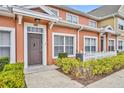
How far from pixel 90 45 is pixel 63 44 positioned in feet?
13.7

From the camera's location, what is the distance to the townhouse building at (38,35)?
298 inches

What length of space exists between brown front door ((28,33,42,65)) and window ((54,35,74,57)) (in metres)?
1.46

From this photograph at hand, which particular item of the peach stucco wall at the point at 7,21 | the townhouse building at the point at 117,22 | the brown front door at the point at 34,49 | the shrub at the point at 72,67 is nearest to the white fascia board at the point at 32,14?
the peach stucco wall at the point at 7,21

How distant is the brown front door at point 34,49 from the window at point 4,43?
4.86ft

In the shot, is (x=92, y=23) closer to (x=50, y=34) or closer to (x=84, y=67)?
(x=50, y=34)

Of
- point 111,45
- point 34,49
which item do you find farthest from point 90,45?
point 34,49

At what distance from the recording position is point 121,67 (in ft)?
30.9

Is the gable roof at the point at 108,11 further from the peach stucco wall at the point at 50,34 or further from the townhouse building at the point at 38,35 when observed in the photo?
Result: the peach stucco wall at the point at 50,34

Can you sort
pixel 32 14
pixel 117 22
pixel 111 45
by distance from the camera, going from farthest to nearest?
pixel 117 22 < pixel 111 45 < pixel 32 14

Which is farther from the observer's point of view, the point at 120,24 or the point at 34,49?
the point at 120,24

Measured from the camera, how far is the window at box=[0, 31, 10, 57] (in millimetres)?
7474

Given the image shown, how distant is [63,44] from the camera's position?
11.1m

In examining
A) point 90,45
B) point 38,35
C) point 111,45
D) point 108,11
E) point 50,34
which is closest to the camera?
point 38,35

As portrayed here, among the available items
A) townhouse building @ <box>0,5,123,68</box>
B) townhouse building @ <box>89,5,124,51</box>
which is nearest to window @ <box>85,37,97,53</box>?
townhouse building @ <box>0,5,123,68</box>
